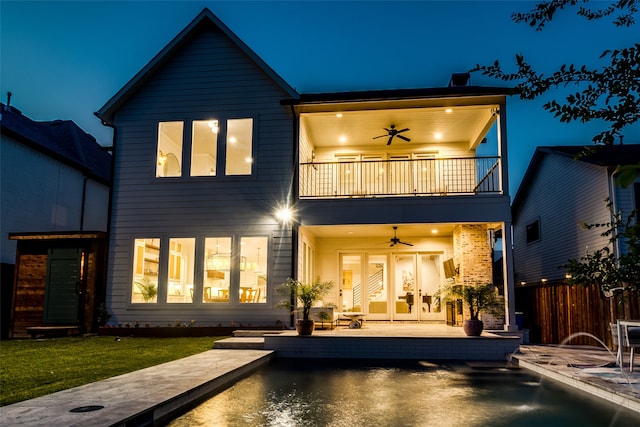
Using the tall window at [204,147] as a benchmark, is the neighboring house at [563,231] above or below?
below

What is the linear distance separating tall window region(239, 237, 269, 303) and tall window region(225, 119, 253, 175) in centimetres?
179

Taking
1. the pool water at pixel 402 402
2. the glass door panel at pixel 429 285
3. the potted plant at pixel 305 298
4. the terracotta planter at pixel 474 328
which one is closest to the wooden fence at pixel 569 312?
the terracotta planter at pixel 474 328

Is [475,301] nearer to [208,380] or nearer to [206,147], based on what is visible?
[208,380]

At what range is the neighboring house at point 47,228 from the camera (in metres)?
12.8

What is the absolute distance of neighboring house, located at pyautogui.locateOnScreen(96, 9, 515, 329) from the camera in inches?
478

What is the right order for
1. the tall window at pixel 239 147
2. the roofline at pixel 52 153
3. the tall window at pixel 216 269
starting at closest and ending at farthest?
the tall window at pixel 216 269 → the tall window at pixel 239 147 → the roofline at pixel 52 153

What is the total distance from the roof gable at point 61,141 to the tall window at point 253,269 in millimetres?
5843

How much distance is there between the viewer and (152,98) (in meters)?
13.5

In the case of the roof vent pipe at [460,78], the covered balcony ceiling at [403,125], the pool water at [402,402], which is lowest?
the pool water at [402,402]

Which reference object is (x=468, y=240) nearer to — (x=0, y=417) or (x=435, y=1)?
(x=0, y=417)

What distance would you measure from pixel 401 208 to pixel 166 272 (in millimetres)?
5953

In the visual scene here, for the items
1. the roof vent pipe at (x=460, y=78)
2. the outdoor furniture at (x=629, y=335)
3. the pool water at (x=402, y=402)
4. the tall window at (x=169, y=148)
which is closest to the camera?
the pool water at (x=402, y=402)

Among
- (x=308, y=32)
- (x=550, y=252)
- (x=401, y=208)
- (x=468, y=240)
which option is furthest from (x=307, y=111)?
(x=308, y=32)

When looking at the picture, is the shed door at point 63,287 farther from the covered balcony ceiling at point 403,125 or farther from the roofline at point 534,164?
the roofline at point 534,164
